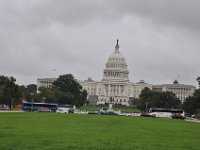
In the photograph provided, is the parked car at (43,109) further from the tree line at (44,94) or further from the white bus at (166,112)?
the white bus at (166,112)

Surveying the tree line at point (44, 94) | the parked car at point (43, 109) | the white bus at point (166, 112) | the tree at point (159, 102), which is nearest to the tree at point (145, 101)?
the tree at point (159, 102)

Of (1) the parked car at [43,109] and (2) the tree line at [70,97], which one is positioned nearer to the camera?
(1) the parked car at [43,109]

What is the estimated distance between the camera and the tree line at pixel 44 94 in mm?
122606

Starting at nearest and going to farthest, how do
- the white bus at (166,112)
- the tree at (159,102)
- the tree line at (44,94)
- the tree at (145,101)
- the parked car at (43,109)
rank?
1. the parked car at (43,109)
2. the white bus at (166,112)
3. the tree line at (44,94)
4. the tree at (159,102)
5. the tree at (145,101)

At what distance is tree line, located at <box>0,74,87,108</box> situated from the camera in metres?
123

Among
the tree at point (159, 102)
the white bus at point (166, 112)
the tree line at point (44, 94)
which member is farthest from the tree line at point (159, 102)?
the white bus at point (166, 112)

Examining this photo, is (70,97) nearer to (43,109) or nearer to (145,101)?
(145,101)

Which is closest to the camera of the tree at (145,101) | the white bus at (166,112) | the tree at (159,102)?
the white bus at (166,112)

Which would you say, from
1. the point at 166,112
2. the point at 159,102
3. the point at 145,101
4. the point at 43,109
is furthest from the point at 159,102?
the point at 43,109

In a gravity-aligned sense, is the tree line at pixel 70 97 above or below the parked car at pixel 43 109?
above

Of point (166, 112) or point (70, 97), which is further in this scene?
point (70, 97)

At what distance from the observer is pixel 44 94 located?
16238 centimetres

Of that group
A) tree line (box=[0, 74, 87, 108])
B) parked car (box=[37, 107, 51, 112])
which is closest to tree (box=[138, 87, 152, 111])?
tree line (box=[0, 74, 87, 108])

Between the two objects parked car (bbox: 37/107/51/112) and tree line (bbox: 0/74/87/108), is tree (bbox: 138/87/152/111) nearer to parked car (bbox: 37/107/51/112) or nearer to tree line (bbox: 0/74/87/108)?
tree line (bbox: 0/74/87/108)
